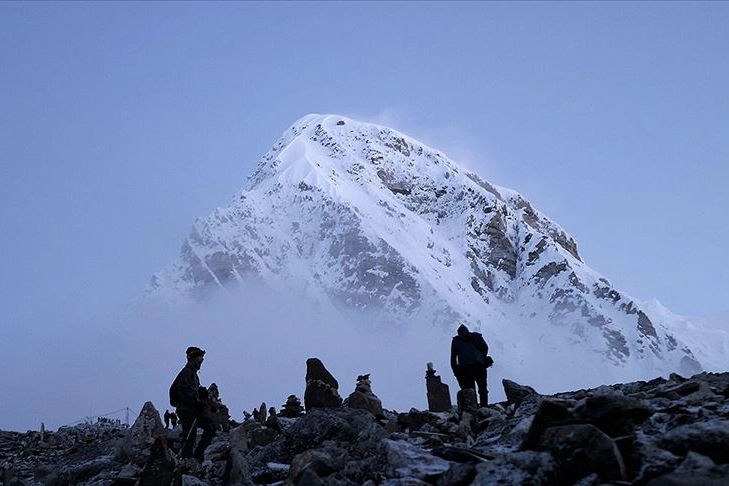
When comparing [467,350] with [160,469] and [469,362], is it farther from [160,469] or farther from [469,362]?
[160,469]

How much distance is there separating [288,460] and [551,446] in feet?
13.5

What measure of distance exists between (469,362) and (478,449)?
4943 mm

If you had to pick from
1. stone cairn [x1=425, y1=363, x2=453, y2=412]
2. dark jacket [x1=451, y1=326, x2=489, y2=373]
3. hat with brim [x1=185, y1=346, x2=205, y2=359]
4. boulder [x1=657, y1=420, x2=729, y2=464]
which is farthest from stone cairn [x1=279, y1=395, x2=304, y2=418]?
boulder [x1=657, y1=420, x2=729, y2=464]

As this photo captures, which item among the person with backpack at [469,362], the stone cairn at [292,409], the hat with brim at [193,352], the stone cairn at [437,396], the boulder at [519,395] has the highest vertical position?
the stone cairn at [292,409]

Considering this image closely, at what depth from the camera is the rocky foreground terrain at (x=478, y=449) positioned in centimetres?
535

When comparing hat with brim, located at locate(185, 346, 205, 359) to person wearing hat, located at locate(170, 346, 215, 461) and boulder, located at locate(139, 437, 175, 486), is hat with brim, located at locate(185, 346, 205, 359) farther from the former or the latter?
boulder, located at locate(139, 437, 175, 486)

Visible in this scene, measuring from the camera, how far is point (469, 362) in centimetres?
1238

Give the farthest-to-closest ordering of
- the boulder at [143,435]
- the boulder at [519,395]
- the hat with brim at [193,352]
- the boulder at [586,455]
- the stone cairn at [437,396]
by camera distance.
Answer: the stone cairn at [437,396] < the boulder at [143,435] < the boulder at [519,395] < the hat with brim at [193,352] < the boulder at [586,455]

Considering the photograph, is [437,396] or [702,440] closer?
[702,440]

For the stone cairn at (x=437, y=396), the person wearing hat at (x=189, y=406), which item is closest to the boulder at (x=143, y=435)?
the person wearing hat at (x=189, y=406)

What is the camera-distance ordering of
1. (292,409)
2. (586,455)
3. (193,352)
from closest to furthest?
(586,455), (193,352), (292,409)

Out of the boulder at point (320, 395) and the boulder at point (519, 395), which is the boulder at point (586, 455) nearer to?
the boulder at point (519, 395)

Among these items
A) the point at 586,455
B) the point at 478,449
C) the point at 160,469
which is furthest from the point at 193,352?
the point at 586,455

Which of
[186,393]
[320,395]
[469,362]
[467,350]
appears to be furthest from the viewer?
[320,395]
